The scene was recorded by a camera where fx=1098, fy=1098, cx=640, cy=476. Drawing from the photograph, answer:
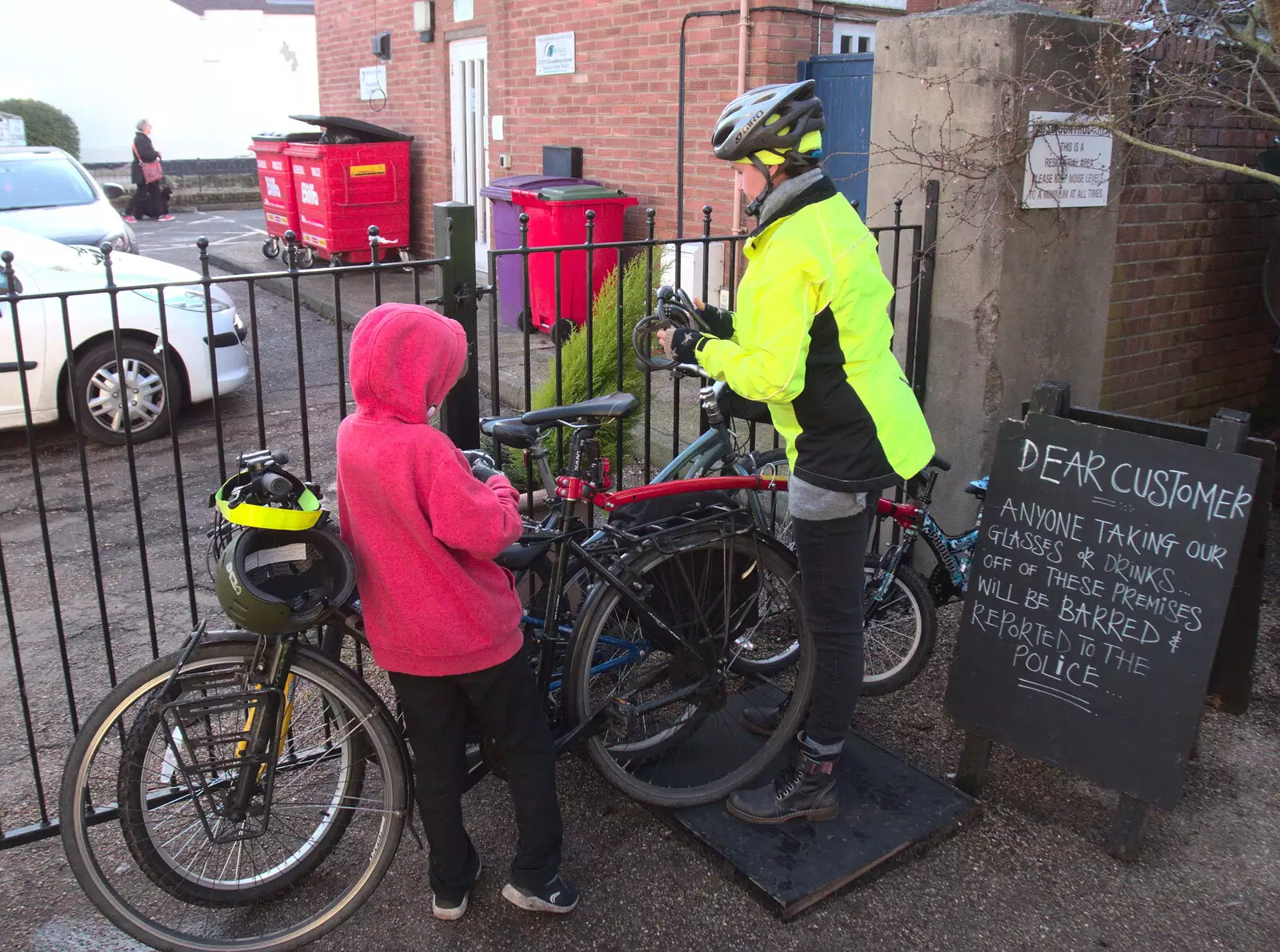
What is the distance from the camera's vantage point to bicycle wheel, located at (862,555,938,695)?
12.1 feet

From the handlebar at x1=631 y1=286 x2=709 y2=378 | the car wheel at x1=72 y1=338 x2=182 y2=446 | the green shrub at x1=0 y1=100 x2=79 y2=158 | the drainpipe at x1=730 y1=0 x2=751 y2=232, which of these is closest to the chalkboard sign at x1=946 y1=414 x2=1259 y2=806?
the handlebar at x1=631 y1=286 x2=709 y2=378

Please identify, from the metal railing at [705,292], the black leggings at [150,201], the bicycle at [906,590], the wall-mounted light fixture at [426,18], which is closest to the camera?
the metal railing at [705,292]

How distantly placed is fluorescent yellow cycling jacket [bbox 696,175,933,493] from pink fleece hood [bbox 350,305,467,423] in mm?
723

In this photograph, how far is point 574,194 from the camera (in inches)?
343

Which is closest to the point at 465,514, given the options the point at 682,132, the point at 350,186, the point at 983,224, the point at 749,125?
the point at 749,125

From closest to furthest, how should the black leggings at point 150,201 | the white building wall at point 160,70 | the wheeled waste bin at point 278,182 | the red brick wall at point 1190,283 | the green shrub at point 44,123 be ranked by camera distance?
the red brick wall at point 1190,283 → the wheeled waste bin at point 278,182 → the black leggings at point 150,201 → the green shrub at point 44,123 → the white building wall at point 160,70

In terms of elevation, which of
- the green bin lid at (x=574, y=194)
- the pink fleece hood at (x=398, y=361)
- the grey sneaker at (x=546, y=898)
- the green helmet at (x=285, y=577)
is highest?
the green bin lid at (x=574, y=194)

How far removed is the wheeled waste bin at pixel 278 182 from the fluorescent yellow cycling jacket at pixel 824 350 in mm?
10408

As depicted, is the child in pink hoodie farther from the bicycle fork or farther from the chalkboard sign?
the chalkboard sign

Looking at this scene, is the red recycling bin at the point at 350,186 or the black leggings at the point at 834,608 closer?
the black leggings at the point at 834,608

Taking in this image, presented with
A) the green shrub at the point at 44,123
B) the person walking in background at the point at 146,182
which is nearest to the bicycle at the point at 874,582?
the person walking in background at the point at 146,182

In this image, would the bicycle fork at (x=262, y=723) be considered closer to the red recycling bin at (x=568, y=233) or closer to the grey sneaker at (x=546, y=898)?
the grey sneaker at (x=546, y=898)

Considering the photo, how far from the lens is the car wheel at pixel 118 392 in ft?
22.0

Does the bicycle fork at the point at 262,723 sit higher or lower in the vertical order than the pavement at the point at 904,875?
higher
